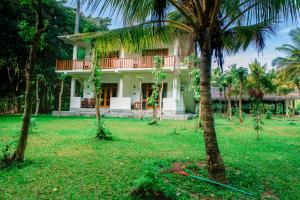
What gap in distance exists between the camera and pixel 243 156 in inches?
257

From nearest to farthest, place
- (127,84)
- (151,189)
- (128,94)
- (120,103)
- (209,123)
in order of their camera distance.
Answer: (151,189) < (209,123) < (120,103) < (127,84) < (128,94)

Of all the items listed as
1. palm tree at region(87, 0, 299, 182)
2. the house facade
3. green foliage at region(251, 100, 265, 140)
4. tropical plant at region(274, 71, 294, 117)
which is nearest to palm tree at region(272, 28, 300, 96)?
tropical plant at region(274, 71, 294, 117)

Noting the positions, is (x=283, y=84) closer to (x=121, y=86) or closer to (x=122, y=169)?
(x=121, y=86)

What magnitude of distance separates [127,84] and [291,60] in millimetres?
18450

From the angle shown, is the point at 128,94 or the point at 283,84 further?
the point at 283,84

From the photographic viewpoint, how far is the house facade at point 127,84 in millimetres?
19234

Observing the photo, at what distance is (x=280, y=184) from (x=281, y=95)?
32.5 metres

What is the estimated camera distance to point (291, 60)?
29562 mm

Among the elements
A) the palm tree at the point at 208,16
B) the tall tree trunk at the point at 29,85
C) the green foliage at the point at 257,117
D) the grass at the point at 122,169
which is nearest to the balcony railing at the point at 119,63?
the green foliage at the point at 257,117

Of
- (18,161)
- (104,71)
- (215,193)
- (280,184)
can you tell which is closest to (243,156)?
(280,184)

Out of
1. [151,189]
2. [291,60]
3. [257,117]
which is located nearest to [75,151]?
[151,189]

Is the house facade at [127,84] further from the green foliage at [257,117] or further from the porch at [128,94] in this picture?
the green foliage at [257,117]

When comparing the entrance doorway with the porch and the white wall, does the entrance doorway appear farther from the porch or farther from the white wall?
the white wall

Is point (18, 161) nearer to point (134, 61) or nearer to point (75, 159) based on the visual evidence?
point (75, 159)
